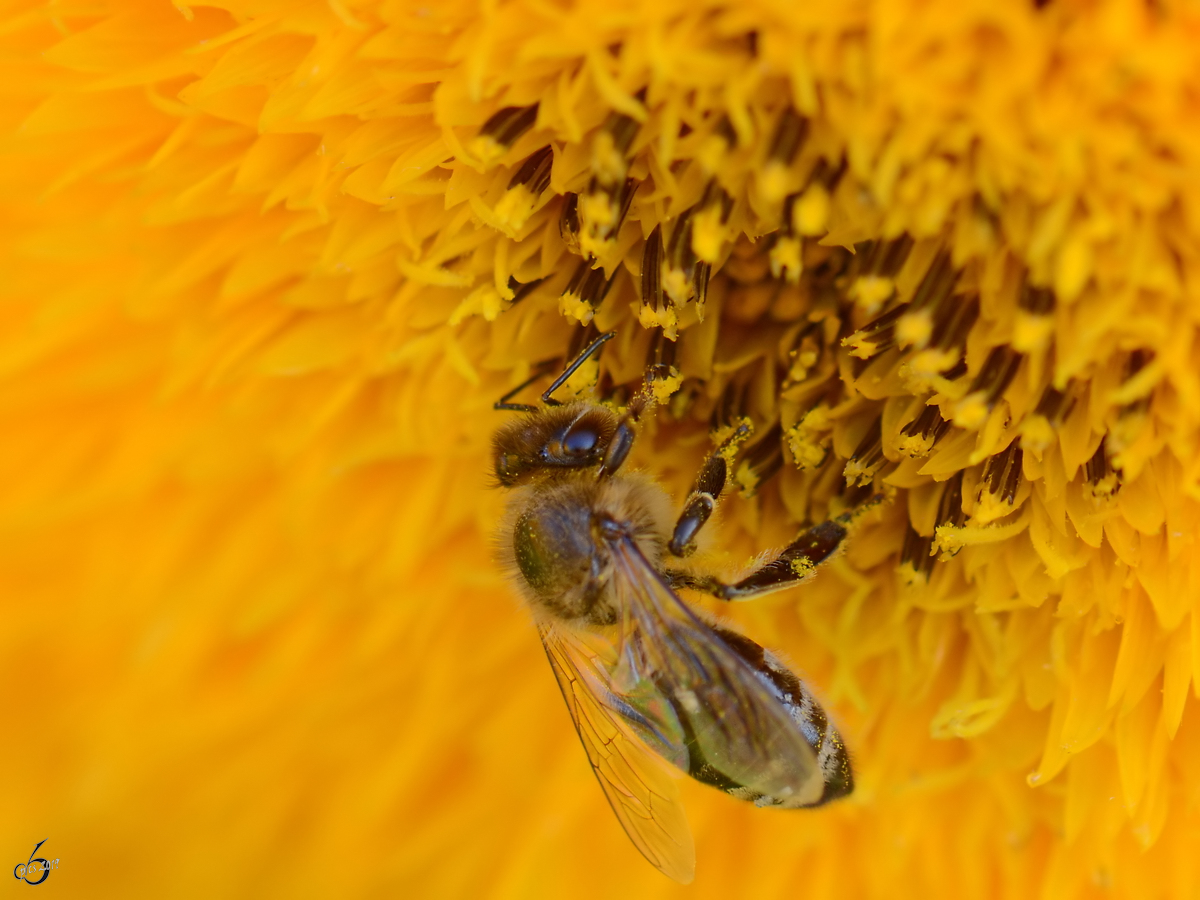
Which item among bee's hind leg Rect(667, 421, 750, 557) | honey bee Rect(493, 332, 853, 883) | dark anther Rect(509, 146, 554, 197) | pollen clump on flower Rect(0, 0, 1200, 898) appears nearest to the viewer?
pollen clump on flower Rect(0, 0, 1200, 898)

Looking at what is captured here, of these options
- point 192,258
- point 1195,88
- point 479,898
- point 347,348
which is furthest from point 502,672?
point 1195,88

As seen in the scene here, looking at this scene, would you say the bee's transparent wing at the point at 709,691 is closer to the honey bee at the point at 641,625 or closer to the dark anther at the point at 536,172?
the honey bee at the point at 641,625

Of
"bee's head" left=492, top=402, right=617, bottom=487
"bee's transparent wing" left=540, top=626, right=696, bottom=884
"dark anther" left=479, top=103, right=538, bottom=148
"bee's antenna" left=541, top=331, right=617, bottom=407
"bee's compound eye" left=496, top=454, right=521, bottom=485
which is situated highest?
"dark anther" left=479, top=103, right=538, bottom=148

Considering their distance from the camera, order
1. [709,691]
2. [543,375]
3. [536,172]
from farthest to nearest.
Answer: [543,375] → [536,172] → [709,691]

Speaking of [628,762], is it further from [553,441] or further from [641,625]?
[553,441]

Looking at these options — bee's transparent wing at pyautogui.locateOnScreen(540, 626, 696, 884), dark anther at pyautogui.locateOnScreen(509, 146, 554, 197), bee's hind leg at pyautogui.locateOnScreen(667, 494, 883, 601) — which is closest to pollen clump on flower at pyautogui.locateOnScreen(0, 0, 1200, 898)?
dark anther at pyautogui.locateOnScreen(509, 146, 554, 197)

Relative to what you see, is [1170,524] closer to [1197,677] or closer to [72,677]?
[1197,677]

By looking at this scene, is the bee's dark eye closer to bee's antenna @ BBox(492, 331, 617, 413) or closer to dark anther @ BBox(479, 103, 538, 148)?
bee's antenna @ BBox(492, 331, 617, 413)

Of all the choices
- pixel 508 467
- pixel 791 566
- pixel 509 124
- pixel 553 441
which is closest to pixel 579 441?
pixel 553 441
